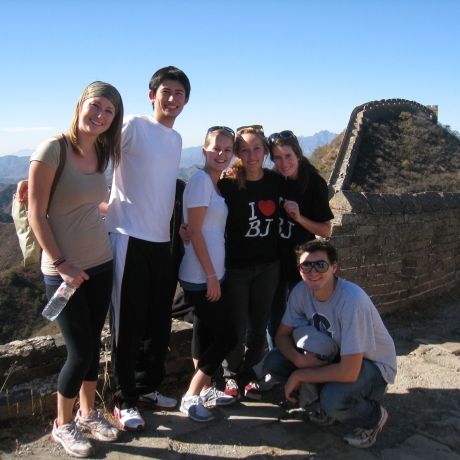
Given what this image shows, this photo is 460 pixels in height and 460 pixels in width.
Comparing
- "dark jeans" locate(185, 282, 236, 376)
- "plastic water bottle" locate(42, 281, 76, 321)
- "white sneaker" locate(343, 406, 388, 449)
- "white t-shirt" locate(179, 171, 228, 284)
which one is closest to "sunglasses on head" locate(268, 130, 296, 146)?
"white t-shirt" locate(179, 171, 228, 284)

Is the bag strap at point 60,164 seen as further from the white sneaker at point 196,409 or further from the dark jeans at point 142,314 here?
the white sneaker at point 196,409

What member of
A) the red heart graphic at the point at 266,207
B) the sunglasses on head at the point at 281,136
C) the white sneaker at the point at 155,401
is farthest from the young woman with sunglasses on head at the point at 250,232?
the white sneaker at the point at 155,401

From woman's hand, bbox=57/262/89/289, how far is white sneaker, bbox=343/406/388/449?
1.86m

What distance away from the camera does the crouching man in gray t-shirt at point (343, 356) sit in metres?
2.91

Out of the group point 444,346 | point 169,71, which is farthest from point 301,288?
point 444,346

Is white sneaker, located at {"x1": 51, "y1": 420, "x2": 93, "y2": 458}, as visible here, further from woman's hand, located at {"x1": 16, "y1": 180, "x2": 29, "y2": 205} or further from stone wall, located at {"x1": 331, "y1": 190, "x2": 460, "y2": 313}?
stone wall, located at {"x1": 331, "y1": 190, "x2": 460, "y2": 313}

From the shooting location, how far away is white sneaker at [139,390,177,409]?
131 inches

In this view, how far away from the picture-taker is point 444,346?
4.89 m

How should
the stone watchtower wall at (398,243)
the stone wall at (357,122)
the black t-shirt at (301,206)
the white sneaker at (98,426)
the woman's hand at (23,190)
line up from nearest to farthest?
1. the woman's hand at (23,190)
2. the white sneaker at (98,426)
3. the black t-shirt at (301,206)
4. the stone watchtower wall at (398,243)
5. the stone wall at (357,122)

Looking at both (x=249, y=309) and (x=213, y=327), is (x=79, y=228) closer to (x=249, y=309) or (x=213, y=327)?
(x=213, y=327)

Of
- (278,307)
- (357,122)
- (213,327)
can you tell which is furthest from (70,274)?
(357,122)

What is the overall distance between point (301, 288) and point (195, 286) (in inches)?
27.6

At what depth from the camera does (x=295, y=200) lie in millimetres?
3479

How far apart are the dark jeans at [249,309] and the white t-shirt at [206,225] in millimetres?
174
